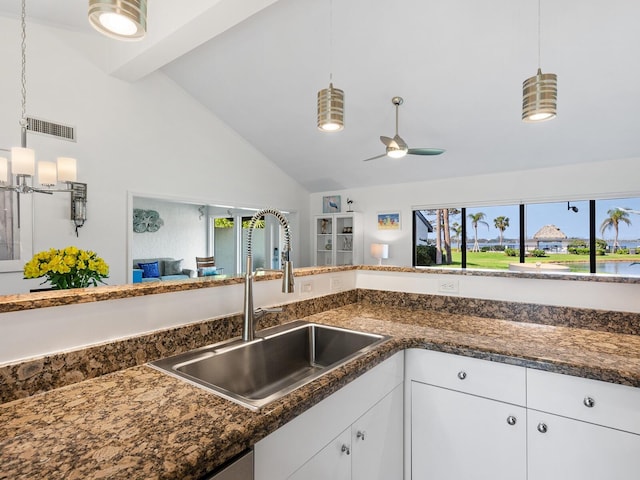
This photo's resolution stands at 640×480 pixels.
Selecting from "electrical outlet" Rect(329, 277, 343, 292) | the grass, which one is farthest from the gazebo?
"electrical outlet" Rect(329, 277, 343, 292)

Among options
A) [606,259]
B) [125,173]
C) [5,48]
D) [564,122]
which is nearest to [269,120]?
[125,173]

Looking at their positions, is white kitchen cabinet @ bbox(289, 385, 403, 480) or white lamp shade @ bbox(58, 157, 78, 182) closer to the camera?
white kitchen cabinet @ bbox(289, 385, 403, 480)

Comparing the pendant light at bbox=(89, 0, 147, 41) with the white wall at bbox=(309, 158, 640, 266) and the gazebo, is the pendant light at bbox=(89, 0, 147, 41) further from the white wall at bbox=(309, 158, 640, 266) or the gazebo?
the gazebo

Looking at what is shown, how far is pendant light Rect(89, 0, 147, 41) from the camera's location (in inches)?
30.7

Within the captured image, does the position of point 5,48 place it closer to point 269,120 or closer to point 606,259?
point 269,120

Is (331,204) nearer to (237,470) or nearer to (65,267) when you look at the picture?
(65,267)

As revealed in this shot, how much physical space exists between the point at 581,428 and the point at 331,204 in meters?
5.65

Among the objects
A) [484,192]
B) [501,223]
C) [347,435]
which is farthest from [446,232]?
[347,435]

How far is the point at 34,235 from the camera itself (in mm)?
3361

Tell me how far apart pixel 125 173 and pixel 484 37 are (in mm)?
4053

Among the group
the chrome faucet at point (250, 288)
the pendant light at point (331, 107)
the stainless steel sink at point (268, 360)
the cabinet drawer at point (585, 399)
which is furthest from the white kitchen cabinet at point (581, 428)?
the pendant light at point (331, 107)

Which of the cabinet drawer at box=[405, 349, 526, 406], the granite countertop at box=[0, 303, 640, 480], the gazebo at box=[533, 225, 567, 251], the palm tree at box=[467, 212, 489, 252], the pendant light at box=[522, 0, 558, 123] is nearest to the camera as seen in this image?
the granite countertop at box=[0, 303, 640, 480]

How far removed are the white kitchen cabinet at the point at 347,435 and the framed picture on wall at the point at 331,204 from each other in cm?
521

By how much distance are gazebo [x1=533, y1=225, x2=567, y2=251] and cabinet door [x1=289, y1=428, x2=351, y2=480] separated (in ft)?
16.8
